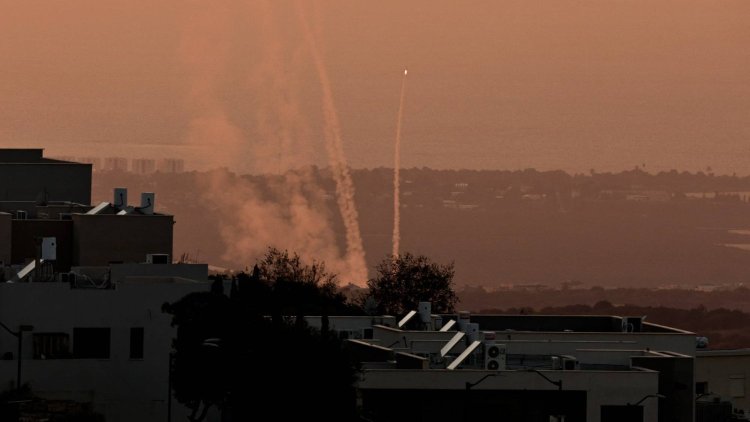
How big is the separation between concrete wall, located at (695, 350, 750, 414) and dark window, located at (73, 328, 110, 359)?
53.0 meters

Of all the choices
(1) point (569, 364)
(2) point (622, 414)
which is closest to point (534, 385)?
(1) point (569, 364)

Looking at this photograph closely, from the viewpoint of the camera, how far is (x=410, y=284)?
192875mm

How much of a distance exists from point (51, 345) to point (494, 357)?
24571 mm

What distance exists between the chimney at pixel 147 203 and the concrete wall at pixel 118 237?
3.02 metres

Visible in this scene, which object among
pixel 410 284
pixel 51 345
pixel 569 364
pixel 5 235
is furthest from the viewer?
pixel 410 284

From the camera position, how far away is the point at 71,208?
5546 inches

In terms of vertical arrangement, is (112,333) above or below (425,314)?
below

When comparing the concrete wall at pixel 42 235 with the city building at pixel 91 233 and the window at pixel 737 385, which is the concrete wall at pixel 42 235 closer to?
the city building at pixel 91 233

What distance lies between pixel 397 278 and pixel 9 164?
46.1 metres

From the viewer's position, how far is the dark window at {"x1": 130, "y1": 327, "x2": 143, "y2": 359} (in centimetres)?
8825

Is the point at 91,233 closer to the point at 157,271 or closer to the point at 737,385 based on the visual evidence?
the point at 157,271

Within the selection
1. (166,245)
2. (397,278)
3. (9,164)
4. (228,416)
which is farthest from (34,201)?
(228,416)

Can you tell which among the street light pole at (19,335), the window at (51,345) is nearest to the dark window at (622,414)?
the window at (51,345)

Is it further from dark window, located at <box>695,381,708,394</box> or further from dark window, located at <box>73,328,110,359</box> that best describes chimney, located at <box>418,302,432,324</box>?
dark window, located at <box>73,328,110,359</box>
